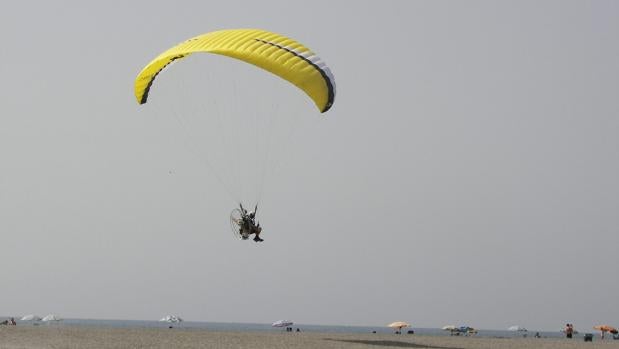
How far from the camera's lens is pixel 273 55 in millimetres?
25375

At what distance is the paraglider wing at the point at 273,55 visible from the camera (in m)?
25.2

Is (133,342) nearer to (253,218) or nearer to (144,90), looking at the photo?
(253,218)

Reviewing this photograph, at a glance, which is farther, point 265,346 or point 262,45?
point 265,346

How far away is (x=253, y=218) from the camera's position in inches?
1061

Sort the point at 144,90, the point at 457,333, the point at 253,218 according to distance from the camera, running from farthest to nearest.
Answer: the point at 457,333, the point at 144,90, the point at 253,218

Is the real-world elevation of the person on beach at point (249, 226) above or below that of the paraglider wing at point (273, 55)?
below

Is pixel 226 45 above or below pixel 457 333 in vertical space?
above

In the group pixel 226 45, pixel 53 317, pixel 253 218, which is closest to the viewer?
pixel 226 45

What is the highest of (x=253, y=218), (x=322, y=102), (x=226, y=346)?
(x=322, y=102)

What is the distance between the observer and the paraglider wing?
25.2 metres

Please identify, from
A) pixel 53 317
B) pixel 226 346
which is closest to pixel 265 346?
pixel 226 346

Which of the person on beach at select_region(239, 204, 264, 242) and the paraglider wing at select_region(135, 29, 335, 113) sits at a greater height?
the paraglider wing at select_region(135, 29, 335, 113)

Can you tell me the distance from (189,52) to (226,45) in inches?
47.7

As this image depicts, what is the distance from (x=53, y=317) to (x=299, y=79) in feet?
161
